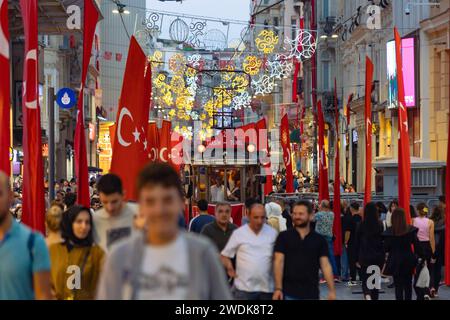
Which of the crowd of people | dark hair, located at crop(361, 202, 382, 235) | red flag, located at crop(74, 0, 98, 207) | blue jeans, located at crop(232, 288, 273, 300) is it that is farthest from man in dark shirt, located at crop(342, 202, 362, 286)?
blue jeans, located at crop(232, 288, 273, 300)

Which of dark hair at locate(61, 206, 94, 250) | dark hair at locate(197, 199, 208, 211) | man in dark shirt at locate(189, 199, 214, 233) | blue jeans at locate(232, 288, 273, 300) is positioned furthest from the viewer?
dark hair at locate(197, 199, 208, 211)

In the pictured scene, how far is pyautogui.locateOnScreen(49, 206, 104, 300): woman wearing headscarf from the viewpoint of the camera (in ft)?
29.9

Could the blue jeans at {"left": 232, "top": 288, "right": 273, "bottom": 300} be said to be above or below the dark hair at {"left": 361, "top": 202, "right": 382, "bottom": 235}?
below

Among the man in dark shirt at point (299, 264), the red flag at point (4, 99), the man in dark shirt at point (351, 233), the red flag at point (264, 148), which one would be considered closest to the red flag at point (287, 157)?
the red flag at point (264, 148)

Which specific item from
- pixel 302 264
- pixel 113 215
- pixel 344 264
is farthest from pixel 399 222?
pixel 344 264

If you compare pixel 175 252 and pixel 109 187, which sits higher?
pixel 109 187

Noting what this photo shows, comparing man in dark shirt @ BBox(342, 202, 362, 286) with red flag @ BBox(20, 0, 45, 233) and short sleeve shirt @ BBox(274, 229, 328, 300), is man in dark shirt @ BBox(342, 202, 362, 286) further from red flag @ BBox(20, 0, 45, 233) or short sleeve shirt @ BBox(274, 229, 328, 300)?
short sleeve shirt @ BBox(274, 229, 328, 300)

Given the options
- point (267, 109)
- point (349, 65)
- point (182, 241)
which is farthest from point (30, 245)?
point (267, 109)

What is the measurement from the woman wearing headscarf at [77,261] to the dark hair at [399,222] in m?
5.84

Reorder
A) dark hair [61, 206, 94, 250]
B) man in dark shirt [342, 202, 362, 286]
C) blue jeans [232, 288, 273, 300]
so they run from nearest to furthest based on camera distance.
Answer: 1. dark hair [61, 206, 94, 250]
2. blue jeans [232, 288, 273, 300]
3. man in dark shirt [342, 202, 362, 286]

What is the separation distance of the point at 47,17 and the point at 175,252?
104 ft

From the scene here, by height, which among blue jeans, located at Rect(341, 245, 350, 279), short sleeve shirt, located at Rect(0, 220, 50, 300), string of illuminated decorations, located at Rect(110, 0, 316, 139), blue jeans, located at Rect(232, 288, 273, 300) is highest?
string of illuminated decorations, located at Rect(110, 0, 316, 139)

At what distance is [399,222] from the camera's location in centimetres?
1434

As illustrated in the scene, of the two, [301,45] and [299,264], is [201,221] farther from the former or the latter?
[301,45]
